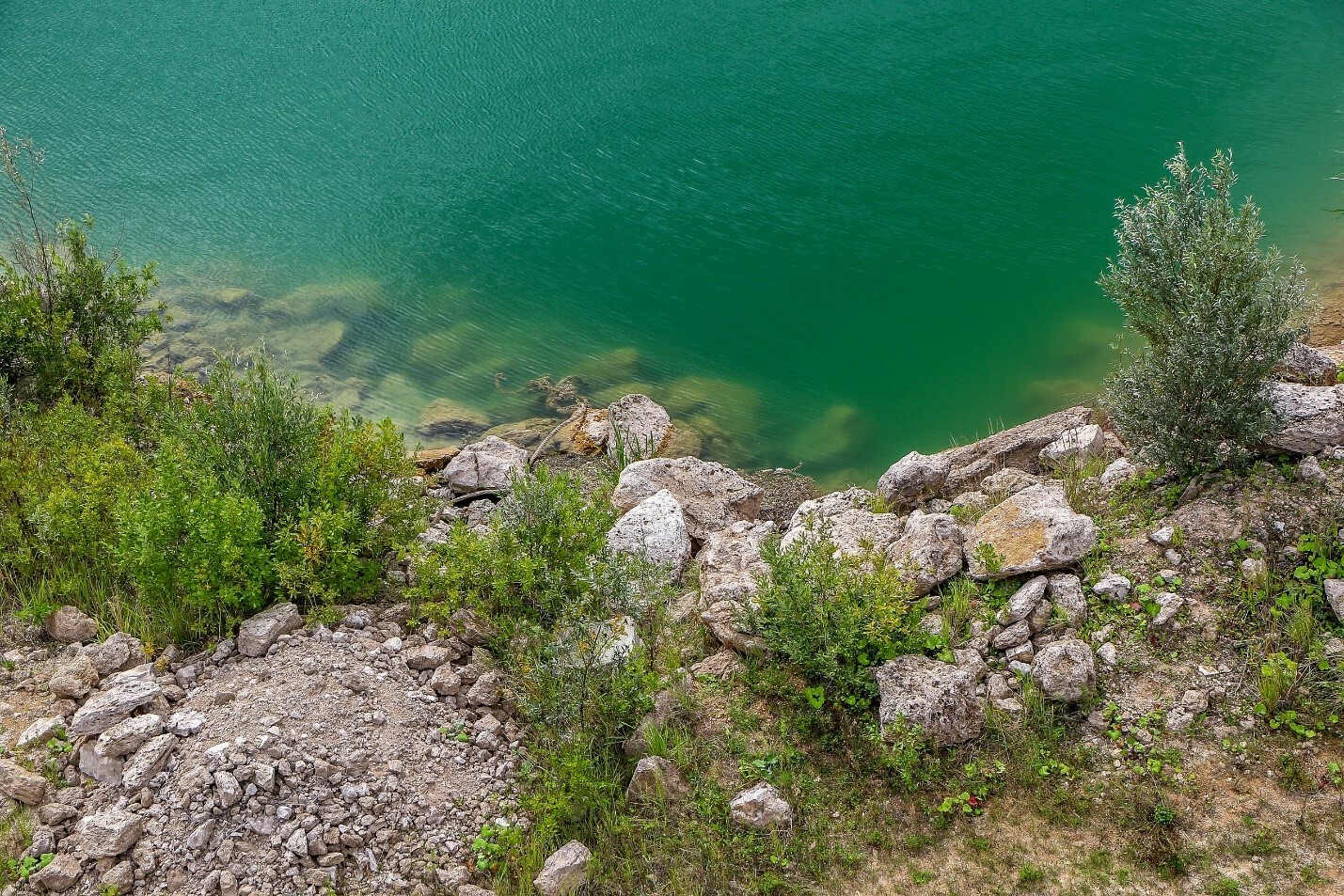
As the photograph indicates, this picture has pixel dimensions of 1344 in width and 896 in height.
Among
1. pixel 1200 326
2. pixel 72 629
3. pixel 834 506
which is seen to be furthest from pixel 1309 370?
pixel 72 629

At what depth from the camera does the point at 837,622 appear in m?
6.24

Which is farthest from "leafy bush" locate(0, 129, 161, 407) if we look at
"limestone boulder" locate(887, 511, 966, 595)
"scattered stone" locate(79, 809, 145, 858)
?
"limestone boulder" locate(887, 511, 966, 595)

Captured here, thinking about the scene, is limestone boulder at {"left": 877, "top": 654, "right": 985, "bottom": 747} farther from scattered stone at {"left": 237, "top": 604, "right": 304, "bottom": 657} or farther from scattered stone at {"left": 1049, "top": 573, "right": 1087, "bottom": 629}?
scattered stone at {"left": 237, "top": 604, "right": 304, "bottom": 657}

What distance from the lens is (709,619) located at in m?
6.94

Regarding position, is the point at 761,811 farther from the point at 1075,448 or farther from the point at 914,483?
the point at 1075,448

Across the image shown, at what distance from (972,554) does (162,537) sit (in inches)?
215

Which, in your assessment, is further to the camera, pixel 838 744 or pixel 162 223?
pixel 162 223

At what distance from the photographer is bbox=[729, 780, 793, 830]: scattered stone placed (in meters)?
5.55

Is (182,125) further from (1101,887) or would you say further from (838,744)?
(1101,887)

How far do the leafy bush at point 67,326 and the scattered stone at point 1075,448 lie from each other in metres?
8.52

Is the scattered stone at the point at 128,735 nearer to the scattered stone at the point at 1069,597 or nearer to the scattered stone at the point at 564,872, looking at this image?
the scattered stone at the point at 564,872

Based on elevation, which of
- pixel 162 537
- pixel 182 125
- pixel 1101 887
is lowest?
pixel 1101 887

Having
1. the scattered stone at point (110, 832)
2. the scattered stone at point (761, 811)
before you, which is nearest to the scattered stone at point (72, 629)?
the scattered stone at point (110, 832)

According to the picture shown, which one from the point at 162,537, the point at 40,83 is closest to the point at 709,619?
the point at 162,537
